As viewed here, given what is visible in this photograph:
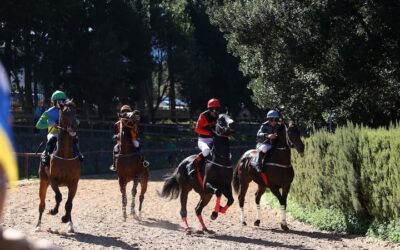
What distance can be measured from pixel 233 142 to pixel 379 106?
78.9 ft

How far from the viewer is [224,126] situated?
37.3 feet

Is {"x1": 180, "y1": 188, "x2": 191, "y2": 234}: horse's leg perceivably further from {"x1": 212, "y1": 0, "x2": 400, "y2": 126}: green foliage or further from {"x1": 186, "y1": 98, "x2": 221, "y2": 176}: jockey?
{"x1": 212, "y1": 0, "x2": 400, "y2": 126}: green foliage

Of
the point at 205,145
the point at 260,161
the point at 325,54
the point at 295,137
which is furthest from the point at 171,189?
the point at 325,54

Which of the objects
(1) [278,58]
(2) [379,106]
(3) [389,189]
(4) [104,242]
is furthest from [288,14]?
(4) [104,242]

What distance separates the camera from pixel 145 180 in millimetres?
14297

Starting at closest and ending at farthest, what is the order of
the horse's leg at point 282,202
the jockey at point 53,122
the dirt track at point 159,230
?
1. the dirt track at point 159,230
2. the jockey at point 53,122
3. the horse's leg at point 282,202

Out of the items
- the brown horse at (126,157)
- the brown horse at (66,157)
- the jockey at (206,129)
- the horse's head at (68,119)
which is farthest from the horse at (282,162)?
the horse's head at (68,119)

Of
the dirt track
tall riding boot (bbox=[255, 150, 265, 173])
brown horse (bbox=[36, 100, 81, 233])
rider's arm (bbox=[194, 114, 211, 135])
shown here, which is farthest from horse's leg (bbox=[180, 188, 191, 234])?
brown horse (bbox=[36, 100, 81, 233])

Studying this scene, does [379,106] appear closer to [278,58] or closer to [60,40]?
[278,58]

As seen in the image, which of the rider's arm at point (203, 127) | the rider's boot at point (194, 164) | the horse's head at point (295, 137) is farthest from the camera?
the horse's head at point (295, 137)

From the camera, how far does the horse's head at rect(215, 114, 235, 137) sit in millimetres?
11305

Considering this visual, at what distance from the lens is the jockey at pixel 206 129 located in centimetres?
1202

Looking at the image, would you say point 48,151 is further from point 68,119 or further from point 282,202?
point 282,202

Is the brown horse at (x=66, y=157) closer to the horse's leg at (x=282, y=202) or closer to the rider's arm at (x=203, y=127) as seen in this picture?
the rider's arm at (x=203, y=127)
